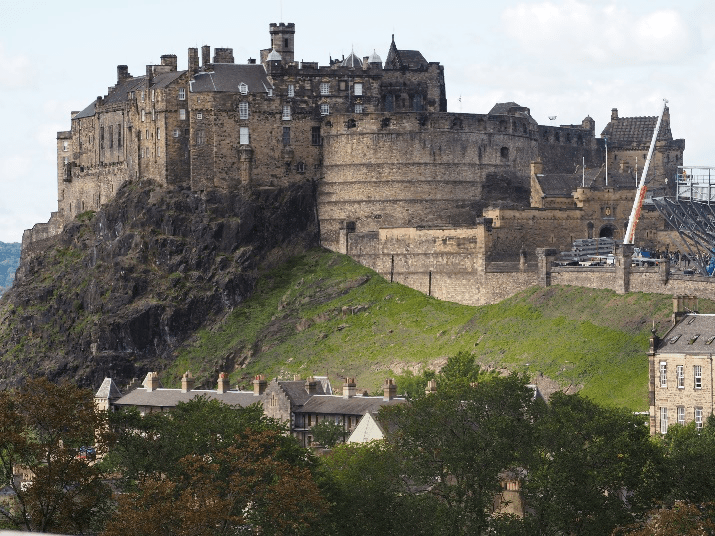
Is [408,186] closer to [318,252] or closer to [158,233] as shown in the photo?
[318,252]

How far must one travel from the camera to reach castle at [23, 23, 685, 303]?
446 feet

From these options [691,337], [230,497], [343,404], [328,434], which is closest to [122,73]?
[343,404]

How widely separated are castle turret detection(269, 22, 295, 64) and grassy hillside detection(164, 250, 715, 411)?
15.9 meters

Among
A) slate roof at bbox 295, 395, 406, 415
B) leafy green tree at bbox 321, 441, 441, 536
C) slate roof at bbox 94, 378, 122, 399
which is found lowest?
leafy green tree at bbox 321, 441, 441, 536

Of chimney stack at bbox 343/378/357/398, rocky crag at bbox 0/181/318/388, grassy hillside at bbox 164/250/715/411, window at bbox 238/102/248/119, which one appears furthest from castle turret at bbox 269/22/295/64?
chimney stack at bbox 343/378/357/398

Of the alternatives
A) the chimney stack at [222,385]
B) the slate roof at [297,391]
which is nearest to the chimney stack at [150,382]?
the chimney stack at [222,385]

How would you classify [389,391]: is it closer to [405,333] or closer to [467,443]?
[405,333]

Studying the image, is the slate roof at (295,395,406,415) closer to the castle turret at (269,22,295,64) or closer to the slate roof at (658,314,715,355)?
the slate roof at (658,314,715,355)

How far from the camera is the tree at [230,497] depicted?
217 ft

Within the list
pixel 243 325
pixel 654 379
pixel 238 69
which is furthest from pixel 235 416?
pixel 238 69

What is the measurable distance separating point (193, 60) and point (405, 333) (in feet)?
97.9

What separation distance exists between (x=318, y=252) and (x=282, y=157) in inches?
308

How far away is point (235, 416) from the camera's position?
275 feet

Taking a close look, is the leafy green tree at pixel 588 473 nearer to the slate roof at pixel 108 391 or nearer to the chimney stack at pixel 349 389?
the chimney stack at pixel 349 389
